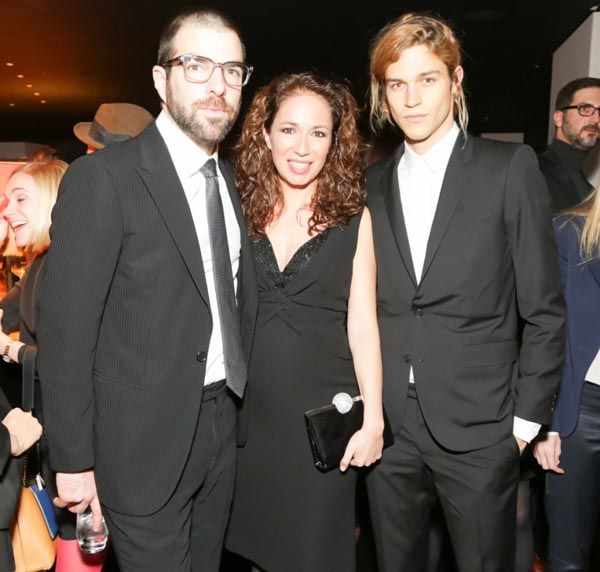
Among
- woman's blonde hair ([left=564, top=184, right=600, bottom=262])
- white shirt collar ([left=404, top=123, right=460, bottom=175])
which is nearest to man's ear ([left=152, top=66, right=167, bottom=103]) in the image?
white shirt collar ([left=404, top=123, right=460, bottom=175])

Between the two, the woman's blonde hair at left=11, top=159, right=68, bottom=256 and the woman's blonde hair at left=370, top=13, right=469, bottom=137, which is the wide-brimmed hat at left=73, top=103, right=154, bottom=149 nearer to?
the woman's blonde hair at left=11, top=159, right=68, bottom=256

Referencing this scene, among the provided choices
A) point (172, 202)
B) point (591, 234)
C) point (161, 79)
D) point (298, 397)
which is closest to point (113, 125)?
point (161, 79)

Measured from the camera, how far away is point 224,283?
1.68 metres

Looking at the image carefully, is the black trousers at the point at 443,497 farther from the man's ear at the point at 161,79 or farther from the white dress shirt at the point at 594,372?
the man's ear at the point at 161,79

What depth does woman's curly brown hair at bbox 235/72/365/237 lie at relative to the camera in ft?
6.50

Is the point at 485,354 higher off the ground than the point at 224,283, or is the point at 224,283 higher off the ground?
the point at 224,283

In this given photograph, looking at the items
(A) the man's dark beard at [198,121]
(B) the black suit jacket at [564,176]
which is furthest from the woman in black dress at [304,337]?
(B) the black suit jacket at [564,176]

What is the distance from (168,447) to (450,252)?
986 mm

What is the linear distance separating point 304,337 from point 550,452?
3.02 feet

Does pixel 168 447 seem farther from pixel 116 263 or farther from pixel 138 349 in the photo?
pixel 116 263

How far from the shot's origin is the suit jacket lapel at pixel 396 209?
187 centimetres

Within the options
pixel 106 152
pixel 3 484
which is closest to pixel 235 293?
pixel 106 152

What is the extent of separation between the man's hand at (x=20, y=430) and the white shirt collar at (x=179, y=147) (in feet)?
3.00

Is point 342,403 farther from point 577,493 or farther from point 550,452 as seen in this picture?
point 577,493
